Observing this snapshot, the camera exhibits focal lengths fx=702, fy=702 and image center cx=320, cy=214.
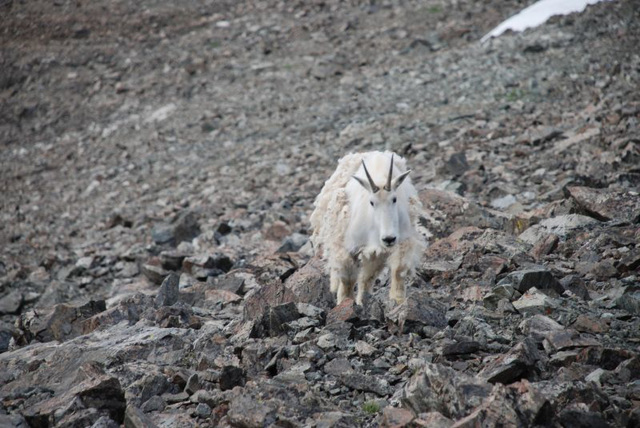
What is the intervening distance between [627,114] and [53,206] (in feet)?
41.1

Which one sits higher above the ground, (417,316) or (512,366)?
(512,366)

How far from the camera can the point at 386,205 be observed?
6676 mm

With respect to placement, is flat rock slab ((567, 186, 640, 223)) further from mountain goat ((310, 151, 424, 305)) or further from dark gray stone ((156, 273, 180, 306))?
dark gray stone ((156, 273, 180, 306))

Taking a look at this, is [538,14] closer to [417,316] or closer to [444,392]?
[417,316]

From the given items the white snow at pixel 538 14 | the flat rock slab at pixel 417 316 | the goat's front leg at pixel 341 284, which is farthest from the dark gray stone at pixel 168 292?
the white snow at pixel 538 14

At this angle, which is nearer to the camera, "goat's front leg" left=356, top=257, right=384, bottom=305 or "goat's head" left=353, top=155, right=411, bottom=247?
"goat's head" left=353, top=155, right=411, bottom=247

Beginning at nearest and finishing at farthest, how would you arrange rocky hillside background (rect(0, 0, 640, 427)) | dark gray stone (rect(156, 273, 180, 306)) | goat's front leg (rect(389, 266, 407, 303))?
rocky hillside background (rect(0, 0, 640, 427))
goat's front leg (rect(389, 266, 407, 303))
dark gray stone (rect(156, 273, 180, 306))

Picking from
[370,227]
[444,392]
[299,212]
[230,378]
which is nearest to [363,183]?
[370,227]

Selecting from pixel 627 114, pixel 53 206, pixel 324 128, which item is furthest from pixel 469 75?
pixel 53 206

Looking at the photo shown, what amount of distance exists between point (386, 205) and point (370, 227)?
36 cm

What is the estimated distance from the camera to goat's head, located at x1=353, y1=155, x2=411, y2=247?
6.56 metres

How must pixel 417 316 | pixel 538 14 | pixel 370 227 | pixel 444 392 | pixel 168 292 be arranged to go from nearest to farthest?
pixel 444 392 → pixel 417 316 → pixel 370 227 → pixel 168 292 → pixel 538 14

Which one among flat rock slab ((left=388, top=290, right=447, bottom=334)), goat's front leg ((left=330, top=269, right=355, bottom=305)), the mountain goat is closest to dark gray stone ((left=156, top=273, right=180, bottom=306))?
the mountain goat

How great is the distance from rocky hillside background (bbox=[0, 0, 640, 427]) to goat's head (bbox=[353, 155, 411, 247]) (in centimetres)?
62
